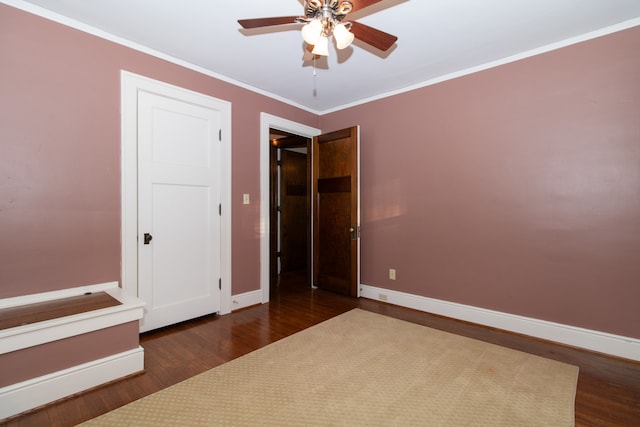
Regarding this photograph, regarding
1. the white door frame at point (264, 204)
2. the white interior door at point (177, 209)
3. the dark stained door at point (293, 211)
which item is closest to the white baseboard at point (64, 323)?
the white interior door at point (177, 209)

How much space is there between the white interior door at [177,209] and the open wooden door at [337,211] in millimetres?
1483

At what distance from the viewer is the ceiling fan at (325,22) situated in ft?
5.29

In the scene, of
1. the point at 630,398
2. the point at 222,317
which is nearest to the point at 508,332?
the point at 630,398

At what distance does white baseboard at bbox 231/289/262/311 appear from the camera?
3311 millimetres

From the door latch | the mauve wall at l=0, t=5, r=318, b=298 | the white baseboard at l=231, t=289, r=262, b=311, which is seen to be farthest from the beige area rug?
the door latch

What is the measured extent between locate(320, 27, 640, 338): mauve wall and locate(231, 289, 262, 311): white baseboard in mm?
1568

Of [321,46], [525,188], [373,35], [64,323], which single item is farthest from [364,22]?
[64,323]

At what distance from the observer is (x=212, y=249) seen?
3.15 m

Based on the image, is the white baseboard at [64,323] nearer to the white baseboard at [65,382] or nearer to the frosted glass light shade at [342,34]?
the white baseboard at [65,382]

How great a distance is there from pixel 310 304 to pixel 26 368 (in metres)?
2.46

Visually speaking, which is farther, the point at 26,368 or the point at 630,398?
the point at 630,398

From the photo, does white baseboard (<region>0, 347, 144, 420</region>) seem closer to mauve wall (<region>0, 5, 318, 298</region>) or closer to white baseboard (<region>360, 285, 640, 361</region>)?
mauve wall (<region>0, 5, 318, 298</region>)

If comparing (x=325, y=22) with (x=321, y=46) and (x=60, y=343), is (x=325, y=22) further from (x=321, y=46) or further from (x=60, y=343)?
(x=60, y=343)

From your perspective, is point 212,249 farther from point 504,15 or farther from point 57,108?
point 504,15
